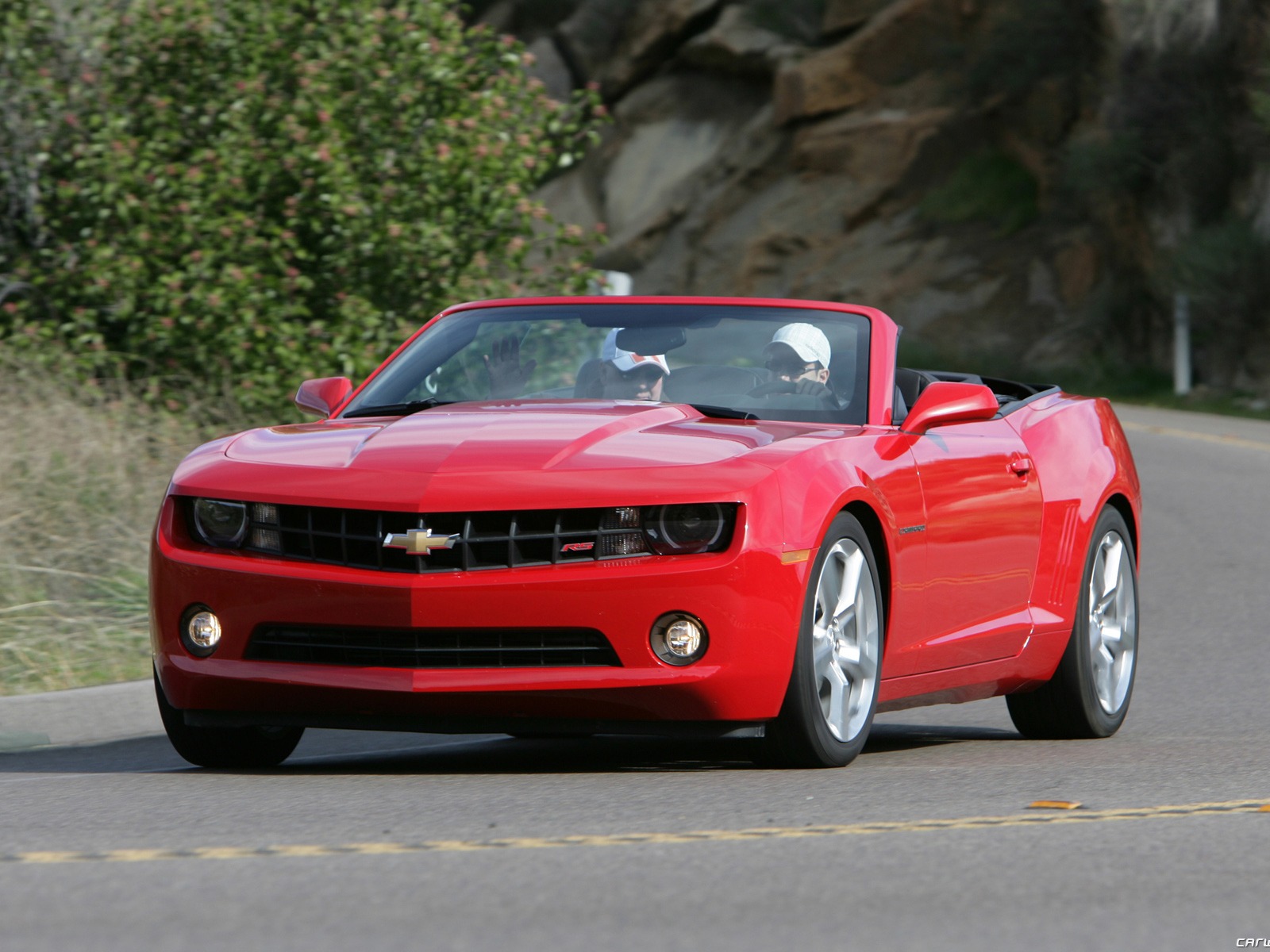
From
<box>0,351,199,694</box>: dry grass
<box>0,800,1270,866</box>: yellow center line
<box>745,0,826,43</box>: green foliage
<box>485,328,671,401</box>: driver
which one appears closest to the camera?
<box>0,800,1270,866</box>: yellow center line

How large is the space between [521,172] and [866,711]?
29.9 ft

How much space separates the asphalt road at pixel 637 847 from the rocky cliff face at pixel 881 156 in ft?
85.5

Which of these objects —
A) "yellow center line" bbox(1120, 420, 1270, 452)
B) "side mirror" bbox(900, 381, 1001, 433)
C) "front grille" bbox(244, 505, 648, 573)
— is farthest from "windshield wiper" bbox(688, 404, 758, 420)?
"yellow center line" bbox(1120, 420, 1270, 452)

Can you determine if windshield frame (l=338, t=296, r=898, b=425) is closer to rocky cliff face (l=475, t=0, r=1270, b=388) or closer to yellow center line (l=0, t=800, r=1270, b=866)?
yellow center line (l=0, t=800, r=1270, b=866)

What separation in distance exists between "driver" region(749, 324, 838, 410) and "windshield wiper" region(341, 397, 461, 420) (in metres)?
1.02

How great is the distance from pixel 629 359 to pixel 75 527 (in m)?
4.55

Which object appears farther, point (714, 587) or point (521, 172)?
point (521, 172)

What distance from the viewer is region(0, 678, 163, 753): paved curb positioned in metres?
7.46

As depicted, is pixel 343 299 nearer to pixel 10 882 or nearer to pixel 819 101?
pixel 10 882

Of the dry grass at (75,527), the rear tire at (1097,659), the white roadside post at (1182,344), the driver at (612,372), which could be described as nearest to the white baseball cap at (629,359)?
the driver at (612,372)

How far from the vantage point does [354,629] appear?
5902mm

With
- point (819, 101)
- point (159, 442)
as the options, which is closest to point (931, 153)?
point (819, 101)

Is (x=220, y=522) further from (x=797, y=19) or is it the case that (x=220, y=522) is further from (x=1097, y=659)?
(x=797, y=19)

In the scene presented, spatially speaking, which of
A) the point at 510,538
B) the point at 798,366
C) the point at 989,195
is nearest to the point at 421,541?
the point at 510,538
